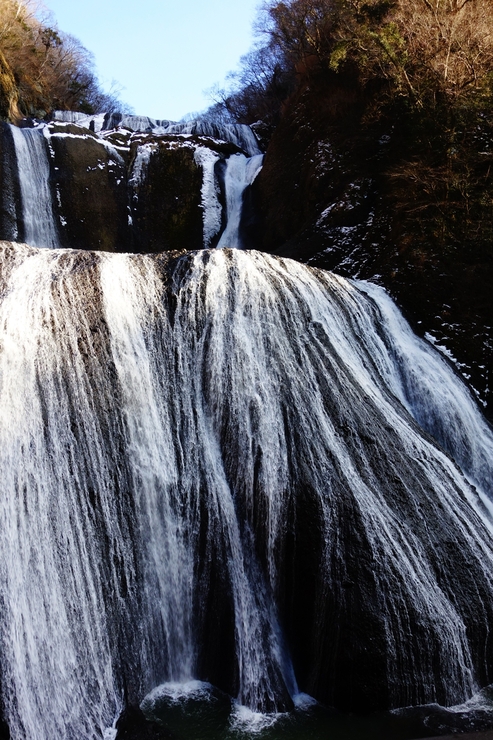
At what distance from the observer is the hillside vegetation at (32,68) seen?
1923cm

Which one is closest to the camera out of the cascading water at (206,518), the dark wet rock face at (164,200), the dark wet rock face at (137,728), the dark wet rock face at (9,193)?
the dark wet rock face at (137,728)

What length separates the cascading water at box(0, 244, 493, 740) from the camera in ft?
16.3

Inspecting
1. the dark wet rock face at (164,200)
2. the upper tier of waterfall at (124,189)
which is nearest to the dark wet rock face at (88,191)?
the upper tier of waterfall at (124,189)

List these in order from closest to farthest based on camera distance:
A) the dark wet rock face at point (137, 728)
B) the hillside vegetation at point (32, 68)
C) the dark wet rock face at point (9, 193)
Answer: the dark wet rock face at point (137, 728) < the dark wet rock face at point (9, 193) < the hillside vegetation at point (32, 68)

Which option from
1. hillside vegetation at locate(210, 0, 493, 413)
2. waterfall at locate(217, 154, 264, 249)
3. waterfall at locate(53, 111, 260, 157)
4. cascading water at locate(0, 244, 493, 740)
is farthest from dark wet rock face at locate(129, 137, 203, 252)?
Answer: cascading water at locate(0, 244, 493, 740)

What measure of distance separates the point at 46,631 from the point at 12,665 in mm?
353

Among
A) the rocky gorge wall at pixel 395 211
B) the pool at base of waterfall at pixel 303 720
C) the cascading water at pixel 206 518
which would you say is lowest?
the pool at base of waterfall at pixel 303 720

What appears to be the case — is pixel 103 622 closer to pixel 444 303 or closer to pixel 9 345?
pixel 9 345

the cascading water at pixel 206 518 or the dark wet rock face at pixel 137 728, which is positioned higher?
the cascading water at pixel 206 518

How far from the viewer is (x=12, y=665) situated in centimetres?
444

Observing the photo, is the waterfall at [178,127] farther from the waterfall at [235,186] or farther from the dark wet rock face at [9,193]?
the dark wet rock face at [9,193]

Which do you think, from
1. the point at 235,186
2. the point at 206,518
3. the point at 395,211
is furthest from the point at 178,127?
the point at 206,518

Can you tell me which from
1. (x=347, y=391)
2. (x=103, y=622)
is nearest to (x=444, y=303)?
(x=347, y=391)

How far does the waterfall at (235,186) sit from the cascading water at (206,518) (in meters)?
8.55
